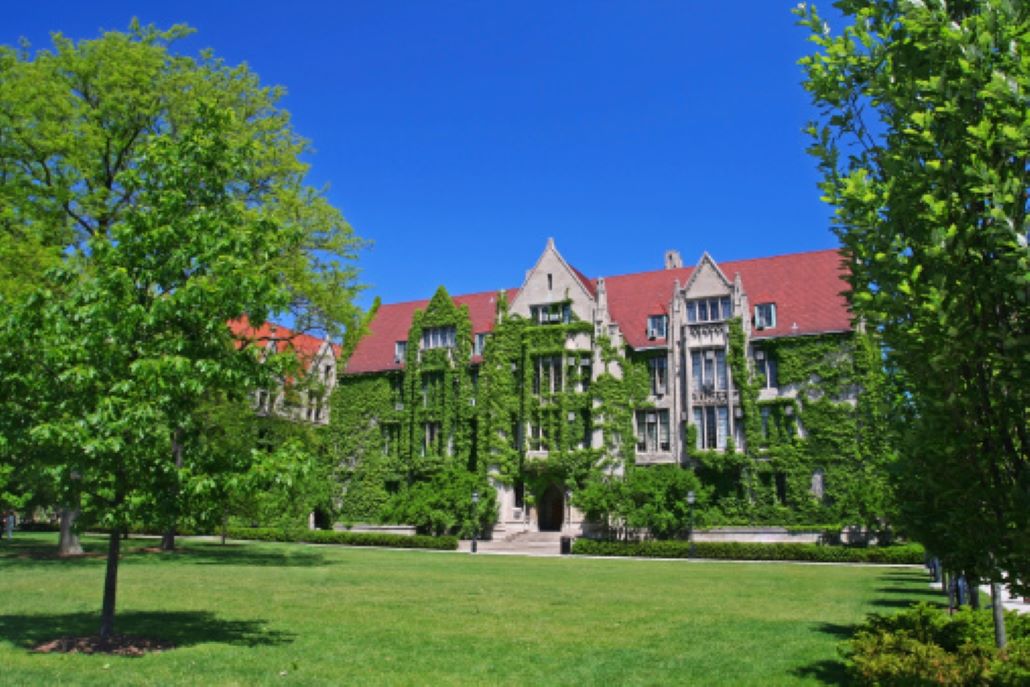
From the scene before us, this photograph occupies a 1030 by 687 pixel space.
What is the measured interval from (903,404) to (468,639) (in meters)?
8.36

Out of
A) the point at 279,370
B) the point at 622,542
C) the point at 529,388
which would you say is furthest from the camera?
the point at 529,388

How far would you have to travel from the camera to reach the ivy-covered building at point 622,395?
143ft

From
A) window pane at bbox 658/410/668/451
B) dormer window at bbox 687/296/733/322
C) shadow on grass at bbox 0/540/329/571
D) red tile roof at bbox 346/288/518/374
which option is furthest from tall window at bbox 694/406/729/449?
shadow on grass at bbox 0/540/329/571

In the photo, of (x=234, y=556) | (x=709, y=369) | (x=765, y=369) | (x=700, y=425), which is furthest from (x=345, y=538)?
(x=765, y=369)

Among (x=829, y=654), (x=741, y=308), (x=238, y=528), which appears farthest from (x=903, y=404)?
(x=238, y=528)

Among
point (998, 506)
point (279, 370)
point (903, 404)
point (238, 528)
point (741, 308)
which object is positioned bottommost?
point (238, 528)

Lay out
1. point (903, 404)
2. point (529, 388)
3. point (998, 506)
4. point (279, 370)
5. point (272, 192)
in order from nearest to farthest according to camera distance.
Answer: point (998, 506) < point (903, 404) < point (279, 370) < point (272, 192) < point (529, 388)

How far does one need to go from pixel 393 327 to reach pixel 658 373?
71.9 ft

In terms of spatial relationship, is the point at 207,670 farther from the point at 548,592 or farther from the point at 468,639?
the point at 548,592

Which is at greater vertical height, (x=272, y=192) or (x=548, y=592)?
(x=272, y=192)

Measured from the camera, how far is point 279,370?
12969 mm

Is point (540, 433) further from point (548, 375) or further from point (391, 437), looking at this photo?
point (391, 437)

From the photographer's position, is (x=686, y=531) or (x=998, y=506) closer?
(x=998, y=506)

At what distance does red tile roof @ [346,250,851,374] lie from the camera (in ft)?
149
